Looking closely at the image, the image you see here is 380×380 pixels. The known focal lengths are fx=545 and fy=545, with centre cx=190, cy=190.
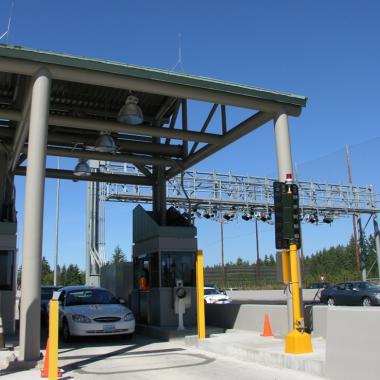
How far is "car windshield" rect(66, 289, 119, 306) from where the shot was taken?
15.1 meters

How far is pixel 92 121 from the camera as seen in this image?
535 inches

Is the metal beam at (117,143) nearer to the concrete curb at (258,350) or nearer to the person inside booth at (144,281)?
the person inside booth at (144,281)

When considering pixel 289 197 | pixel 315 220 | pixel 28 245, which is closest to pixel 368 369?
pixel 289 197

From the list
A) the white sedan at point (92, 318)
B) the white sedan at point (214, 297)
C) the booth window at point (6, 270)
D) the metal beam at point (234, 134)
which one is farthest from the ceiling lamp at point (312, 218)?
the booth window at point (6, 270)

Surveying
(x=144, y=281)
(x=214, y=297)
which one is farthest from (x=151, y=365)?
(x=214, y=297)

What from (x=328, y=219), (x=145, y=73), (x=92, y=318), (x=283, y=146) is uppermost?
(x=328, y=219)

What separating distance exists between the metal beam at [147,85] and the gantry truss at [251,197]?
24.0 meters

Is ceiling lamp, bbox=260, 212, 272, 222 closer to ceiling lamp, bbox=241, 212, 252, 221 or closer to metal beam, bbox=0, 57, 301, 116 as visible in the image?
ceiling lamp, bbox=241, 212, 252, 221

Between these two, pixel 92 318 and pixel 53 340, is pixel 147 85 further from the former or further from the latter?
pixel 92 318

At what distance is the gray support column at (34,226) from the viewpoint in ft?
32.1

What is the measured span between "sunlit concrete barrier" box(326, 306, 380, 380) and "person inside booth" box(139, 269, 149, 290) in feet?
30.3

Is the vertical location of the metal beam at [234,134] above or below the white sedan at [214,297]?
above

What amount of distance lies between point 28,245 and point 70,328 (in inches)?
179

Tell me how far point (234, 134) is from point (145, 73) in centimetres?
373
